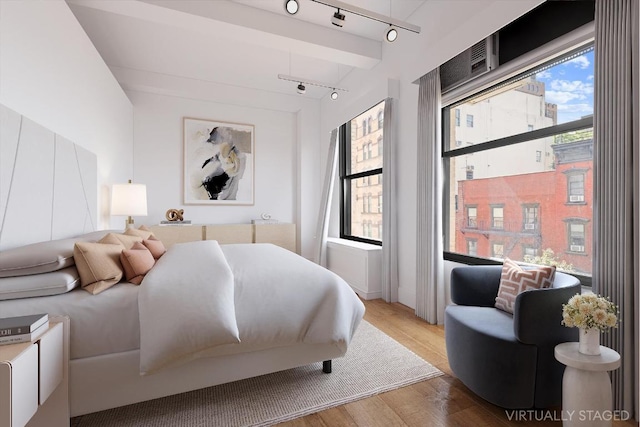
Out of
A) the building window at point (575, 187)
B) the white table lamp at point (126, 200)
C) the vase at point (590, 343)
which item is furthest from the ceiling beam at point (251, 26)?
the vase at point (590, 343)

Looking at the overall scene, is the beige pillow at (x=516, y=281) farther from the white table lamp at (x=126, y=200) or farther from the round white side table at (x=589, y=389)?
the white table lamp at (x=126, y=200)

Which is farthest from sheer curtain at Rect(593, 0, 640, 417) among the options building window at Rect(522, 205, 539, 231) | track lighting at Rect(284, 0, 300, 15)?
track lighting at Rect(284, 0, 300, 15)

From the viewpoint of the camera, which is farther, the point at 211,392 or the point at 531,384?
the point at 211,392

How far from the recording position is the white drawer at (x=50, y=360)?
46.0 inches

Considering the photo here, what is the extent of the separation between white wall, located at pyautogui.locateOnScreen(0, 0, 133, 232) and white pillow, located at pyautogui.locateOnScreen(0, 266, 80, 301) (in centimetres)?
68

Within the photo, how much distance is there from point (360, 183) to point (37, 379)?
4.04 meters

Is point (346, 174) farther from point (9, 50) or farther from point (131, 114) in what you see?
point (9, 50)

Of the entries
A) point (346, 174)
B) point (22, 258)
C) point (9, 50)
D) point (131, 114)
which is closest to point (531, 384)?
point (22, 258)

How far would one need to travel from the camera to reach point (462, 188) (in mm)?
2922

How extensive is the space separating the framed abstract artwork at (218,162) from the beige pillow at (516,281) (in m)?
4.05

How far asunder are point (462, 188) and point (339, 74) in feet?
8.83

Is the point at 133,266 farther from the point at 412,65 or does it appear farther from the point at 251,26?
the point at 412,65

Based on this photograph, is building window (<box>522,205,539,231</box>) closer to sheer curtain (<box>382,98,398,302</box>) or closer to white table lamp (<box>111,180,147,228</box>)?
sheer curtain (<box>382,98,398,302</box>)

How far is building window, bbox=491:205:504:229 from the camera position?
2.56m
